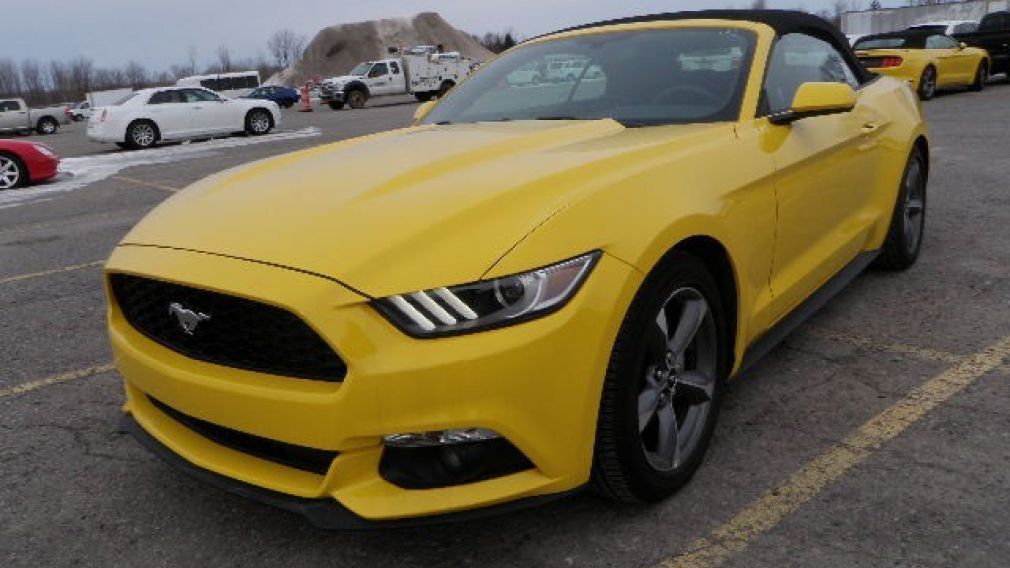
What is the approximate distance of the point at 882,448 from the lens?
9.51ft

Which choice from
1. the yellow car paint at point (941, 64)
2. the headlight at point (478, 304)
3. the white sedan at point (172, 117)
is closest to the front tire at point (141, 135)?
the white sedan at point (172, 117)

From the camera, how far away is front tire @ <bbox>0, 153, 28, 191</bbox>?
12.1m

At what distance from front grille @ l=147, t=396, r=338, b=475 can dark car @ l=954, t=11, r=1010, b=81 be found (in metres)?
22.0

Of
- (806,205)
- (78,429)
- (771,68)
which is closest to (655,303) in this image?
(806,205)

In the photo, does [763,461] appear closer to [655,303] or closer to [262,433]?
[655,303]

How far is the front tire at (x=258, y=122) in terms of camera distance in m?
21.0

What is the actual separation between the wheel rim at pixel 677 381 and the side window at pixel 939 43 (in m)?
17.3

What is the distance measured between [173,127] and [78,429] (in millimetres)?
17675

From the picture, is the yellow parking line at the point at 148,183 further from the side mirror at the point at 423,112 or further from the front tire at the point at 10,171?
the side mirror at the point at 423,112

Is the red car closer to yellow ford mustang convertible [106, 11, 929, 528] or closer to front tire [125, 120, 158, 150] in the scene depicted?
front tire [125, 120, 158, 150]

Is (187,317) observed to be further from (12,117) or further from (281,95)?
(281,95)

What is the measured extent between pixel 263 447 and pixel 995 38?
22021mm

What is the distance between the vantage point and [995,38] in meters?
19.6

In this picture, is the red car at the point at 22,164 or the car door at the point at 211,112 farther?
the car door at the point at 211,112
